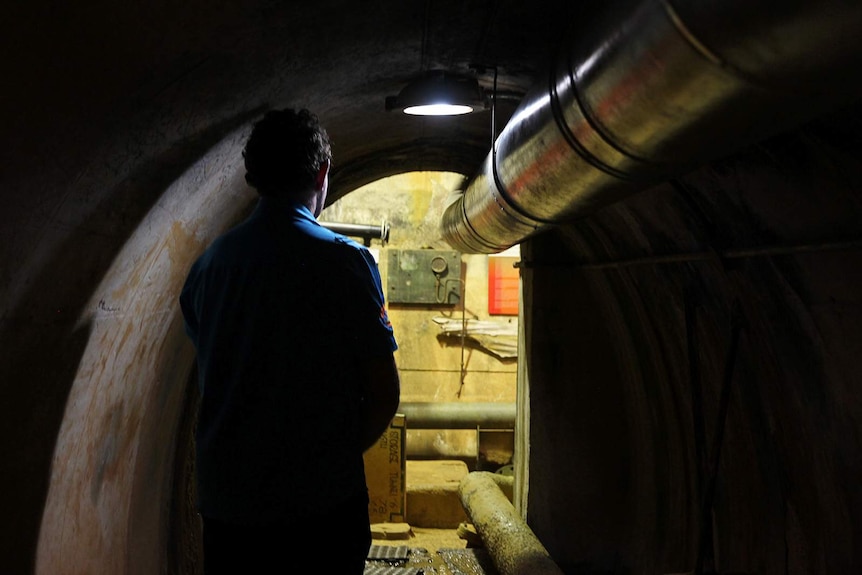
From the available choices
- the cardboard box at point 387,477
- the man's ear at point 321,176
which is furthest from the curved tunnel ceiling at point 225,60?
the cardboard box at point 387,477

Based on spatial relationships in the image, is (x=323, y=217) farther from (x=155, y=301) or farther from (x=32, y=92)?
(x=32, y=92)

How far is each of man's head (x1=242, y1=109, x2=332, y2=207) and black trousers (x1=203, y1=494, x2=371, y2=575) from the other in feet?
2.95

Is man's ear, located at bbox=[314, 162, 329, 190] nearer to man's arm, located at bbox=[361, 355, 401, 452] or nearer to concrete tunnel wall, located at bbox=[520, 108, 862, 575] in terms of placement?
man's arm, located at bbox=[361, 355, 401, 452]

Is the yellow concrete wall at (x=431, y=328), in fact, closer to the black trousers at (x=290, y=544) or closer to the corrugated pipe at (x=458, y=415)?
the corrugated pipe at (x=458, y=415)

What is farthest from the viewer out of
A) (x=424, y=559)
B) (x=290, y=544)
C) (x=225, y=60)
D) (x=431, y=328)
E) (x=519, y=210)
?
(x=431, y=328)

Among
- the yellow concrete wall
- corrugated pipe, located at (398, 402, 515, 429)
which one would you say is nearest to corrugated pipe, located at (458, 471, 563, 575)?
corrugated pipe, located at (398, 402, 515, 429)

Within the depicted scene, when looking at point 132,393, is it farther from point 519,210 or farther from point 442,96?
point 442,96

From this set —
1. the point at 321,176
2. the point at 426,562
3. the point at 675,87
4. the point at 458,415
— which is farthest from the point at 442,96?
the point at 458,415

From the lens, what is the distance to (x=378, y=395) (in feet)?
6.67

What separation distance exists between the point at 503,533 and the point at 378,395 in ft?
13.4

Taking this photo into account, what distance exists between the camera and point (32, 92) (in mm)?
1558

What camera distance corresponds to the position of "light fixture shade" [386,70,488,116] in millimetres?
3531

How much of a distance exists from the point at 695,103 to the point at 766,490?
2772 mm

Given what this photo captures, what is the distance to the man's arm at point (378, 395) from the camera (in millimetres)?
2012
